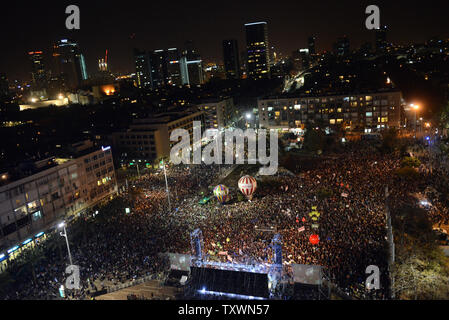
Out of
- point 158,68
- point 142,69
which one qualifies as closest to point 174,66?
point 158,68

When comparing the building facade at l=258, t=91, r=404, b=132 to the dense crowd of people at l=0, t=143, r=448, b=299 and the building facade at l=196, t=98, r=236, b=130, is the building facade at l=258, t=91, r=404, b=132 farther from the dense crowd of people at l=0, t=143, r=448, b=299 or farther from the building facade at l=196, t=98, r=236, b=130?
the dense crowd of people at l=0, t=143, r=448, b=299

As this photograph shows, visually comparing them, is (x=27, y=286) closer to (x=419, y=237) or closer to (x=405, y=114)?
(x=419, y=237)

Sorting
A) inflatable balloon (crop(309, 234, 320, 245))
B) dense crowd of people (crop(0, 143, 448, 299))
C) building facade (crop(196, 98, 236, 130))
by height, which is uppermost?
building facade (crop(196, 98, 236, 130))

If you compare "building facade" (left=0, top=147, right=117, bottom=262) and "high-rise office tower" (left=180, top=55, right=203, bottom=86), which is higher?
"high-rise office tower" (left=180, top=55, right=203, bottom=86)

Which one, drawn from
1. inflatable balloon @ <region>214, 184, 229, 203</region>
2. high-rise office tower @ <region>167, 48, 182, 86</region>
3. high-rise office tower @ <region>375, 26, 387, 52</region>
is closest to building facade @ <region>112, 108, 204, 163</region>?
inflatable balloon @ <region>214, 184, 229, 203</region>

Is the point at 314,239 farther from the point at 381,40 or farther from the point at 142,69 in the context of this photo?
the point at 381,40

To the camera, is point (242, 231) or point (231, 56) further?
point (231, 56)
